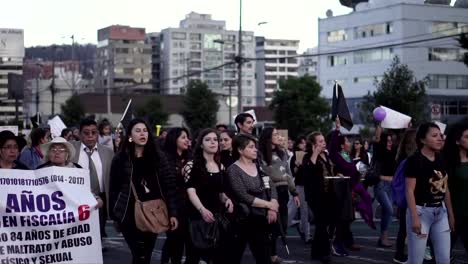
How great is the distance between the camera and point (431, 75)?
81375mm

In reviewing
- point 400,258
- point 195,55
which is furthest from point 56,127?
point 195,55

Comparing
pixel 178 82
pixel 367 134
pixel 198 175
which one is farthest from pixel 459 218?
pixel 178 82

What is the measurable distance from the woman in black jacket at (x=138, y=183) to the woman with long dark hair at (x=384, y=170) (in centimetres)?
501

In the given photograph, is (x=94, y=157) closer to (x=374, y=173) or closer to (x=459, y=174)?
(x=459, y=174)

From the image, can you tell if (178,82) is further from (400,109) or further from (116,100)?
(400,109)

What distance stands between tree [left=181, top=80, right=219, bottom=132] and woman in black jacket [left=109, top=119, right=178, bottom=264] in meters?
57.7

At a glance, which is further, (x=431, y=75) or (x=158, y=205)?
(x=431, y=75)

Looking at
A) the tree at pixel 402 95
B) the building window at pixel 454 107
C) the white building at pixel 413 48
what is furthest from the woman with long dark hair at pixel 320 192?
the building window at pixel 454 107

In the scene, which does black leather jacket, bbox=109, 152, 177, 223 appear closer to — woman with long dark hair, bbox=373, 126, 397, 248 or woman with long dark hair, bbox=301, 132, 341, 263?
woman with long dark hair, bbox=301, 132, 341, 263

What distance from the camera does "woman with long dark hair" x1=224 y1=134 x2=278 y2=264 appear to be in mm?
8773

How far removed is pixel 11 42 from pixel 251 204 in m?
10.7

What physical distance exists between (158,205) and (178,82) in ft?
596

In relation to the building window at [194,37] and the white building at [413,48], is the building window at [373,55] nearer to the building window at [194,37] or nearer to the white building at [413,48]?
the white building at [413,48]

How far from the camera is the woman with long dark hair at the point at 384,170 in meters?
13.0
